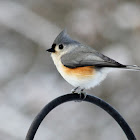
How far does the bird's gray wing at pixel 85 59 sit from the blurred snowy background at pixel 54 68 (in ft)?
6.68

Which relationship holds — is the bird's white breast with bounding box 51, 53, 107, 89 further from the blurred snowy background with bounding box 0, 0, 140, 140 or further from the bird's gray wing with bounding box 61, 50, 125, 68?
the blurred snowy background with bounding box 0, 0, 140, 140

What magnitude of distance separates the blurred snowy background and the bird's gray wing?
204 centimetres

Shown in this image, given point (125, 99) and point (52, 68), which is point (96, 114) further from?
point (52, 68)

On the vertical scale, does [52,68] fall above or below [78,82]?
above

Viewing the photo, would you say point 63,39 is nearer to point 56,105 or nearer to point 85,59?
point 85,59

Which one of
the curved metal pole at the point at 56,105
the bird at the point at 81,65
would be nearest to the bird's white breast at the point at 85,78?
the bird at the point at 81,65

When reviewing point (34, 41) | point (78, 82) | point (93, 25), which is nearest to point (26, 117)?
point (34, 41)

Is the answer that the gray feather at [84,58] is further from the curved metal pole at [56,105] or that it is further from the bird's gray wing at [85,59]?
the curved metal pole at [56,105]

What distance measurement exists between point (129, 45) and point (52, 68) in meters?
1.12

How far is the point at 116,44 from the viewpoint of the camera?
5.19 metres

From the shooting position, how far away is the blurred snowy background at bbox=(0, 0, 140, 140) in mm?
4848

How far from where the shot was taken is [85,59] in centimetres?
276

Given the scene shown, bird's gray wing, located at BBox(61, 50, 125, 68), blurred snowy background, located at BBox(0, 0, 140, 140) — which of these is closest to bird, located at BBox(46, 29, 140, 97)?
bird's gray wing, located at BBox(61, 50, 125, 68)

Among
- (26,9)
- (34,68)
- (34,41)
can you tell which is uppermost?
(26,9)
